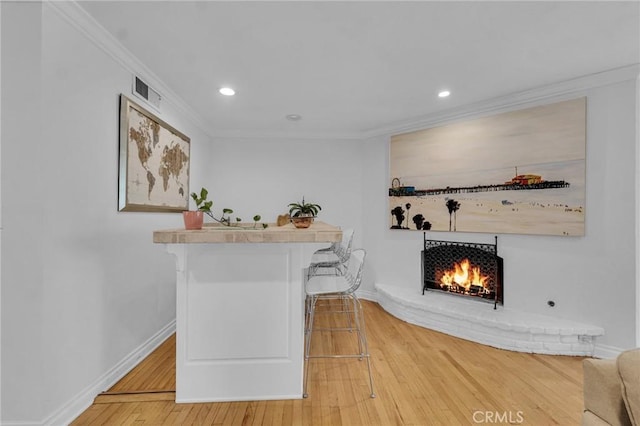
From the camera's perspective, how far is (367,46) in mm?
2070

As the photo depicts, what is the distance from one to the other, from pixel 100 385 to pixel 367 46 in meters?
3.02

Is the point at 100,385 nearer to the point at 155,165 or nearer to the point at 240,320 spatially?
the point at 240,320

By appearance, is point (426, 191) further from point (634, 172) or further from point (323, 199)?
point (634, 172)

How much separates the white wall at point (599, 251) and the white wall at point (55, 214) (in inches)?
146

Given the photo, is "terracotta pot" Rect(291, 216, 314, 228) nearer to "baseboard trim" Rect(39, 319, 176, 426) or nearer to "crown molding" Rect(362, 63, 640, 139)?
"baseboard trim" Rect(39, 319, 176, 426)

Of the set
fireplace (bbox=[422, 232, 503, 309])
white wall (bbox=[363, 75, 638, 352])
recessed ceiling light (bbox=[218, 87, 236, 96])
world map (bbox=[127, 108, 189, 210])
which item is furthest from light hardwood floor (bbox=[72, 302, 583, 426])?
recessed ceiling light (bbox=[218, 87, 236, 96])

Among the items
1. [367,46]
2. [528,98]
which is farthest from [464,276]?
[367,46]

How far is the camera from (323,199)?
4336 mm

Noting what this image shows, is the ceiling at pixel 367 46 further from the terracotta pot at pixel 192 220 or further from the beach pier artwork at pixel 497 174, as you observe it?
the terracotta pot at pixel 192 220

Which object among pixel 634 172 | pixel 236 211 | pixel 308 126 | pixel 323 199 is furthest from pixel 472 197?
pixel 236 211

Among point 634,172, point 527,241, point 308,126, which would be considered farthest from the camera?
point 308,126

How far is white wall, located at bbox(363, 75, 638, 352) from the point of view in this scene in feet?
7.91

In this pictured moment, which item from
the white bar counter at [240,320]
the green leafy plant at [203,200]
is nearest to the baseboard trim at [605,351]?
the white bar counter at [240,320]

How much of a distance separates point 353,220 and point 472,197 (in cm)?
168
